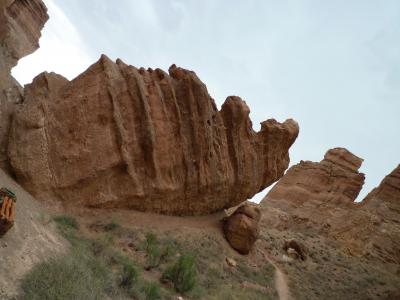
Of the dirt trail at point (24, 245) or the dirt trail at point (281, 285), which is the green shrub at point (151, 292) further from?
the dirt trail at point (281, 285)

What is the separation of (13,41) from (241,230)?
558 inches

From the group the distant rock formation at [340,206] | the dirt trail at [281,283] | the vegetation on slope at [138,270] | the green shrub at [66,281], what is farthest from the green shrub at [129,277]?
the distant rock formation at [340,206]

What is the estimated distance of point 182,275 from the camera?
47.9 ft

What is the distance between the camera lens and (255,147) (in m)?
23.9

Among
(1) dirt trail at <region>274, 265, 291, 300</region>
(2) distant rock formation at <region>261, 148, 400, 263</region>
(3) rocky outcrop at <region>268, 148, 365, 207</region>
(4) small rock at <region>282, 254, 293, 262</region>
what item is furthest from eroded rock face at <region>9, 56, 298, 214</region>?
(3) rocky outcrop at <region>268, 148, 365, 207</region>

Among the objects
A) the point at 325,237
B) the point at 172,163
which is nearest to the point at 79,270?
the point at 172,163

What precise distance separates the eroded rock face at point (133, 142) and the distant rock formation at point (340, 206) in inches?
624

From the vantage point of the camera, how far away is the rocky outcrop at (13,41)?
51.3ft

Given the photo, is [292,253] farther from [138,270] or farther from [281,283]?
[138,270]

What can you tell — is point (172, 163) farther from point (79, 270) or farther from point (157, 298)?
point (79, 270)

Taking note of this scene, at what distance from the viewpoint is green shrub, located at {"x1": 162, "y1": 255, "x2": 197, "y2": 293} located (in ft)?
46.8

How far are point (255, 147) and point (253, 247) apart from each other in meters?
5.49

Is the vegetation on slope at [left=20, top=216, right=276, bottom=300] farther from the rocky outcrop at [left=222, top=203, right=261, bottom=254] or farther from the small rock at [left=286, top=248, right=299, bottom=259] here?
the small rock at [left=286, top=248, right=299, bottom=259]

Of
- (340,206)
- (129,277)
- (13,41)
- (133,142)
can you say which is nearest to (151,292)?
(129,277)
